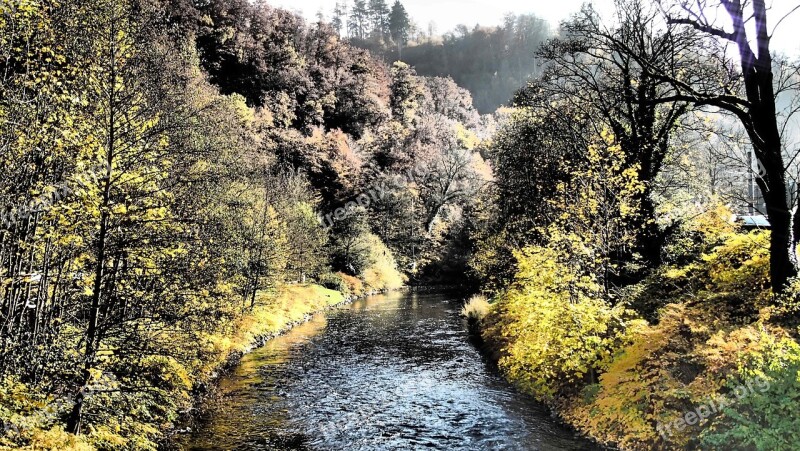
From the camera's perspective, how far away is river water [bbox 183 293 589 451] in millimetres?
12898

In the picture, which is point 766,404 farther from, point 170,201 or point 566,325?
point 170,201

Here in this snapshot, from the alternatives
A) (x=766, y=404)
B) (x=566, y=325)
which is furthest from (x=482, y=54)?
(x=766, y=404)

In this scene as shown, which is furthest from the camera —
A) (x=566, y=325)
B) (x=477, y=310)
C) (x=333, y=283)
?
(x=333, y=283)

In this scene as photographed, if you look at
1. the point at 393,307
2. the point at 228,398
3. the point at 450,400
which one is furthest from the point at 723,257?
the point at 393,307

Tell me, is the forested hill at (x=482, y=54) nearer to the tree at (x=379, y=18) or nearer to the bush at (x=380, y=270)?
the tree at (x=379, y=18)

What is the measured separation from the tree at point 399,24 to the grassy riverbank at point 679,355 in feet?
454

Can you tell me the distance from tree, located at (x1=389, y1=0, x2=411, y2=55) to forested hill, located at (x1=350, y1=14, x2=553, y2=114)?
183 cm

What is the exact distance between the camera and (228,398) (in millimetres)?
16328

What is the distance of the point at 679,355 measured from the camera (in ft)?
35.9

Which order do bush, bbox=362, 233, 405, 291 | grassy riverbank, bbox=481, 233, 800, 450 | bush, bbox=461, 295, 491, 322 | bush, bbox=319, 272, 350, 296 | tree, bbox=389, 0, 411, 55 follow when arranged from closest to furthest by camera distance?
1. grassy riverbank, bbox=481, 233, 800, 450
2. bush, bbox=461, 295, 491, 322
3. bush, bbox=319, 272, 350, 296
4. bush, bbox=362, 233, 405, 291
5. tree, bbox=389, 0, 411, 55

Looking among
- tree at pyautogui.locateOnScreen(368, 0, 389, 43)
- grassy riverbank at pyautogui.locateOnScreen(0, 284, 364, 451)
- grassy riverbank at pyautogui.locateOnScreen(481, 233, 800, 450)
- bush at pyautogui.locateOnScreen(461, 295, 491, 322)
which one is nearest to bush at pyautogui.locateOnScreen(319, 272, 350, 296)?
grassy riverbank at pyautogui.locateOnScreen(0, 284, 364, 451)

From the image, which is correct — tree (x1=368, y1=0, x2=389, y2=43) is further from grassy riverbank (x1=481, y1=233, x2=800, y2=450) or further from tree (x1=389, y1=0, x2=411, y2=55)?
grassy riverbank (x1=481, y1=233, x2=800, y2=450)

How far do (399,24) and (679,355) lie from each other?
482 feet

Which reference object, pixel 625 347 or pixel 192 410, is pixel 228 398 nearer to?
pixel 192 410
